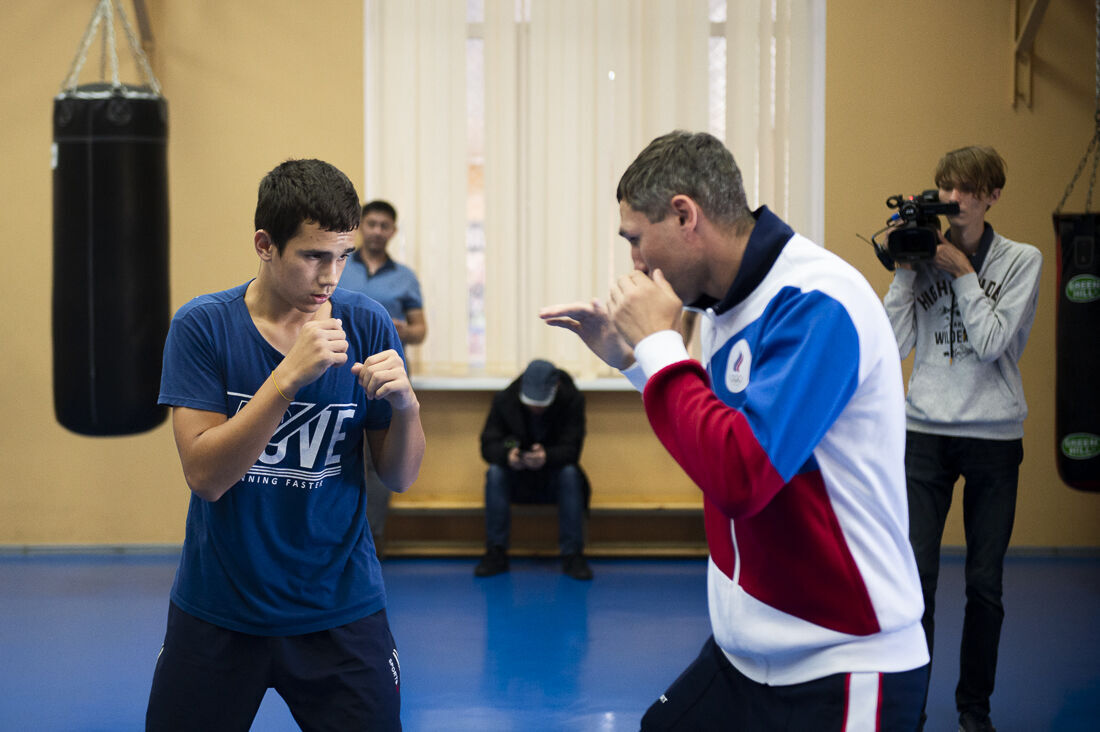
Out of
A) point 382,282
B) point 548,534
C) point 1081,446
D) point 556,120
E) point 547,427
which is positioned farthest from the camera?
point 548,534

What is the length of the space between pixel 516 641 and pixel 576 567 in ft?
3.47

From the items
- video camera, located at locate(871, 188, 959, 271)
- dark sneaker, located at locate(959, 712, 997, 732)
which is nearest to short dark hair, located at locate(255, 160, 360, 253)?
video camera, located at locate(871, 188, 959, 271)

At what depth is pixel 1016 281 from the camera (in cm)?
286

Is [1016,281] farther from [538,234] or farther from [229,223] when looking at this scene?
[229,223]

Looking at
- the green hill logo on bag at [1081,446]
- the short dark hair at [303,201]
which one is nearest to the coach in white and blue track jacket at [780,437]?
the short dark hair at [303,201]

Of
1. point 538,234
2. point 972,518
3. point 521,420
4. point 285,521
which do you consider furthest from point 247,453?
point 538,234

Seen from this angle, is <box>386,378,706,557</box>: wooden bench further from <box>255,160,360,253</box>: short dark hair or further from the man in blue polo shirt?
<box>255,160,360,253</box>: short dark hair

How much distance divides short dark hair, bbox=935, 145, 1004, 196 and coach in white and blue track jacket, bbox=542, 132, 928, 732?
159cm

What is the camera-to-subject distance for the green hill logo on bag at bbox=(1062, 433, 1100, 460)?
352cm

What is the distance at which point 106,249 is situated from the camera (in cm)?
394

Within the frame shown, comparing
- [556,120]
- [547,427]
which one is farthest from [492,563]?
[556,120]

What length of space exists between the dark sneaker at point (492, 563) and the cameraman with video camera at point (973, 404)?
2.48 metres

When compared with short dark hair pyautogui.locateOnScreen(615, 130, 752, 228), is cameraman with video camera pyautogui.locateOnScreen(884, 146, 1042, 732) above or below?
below

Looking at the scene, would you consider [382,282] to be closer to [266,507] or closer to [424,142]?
[424,142]
